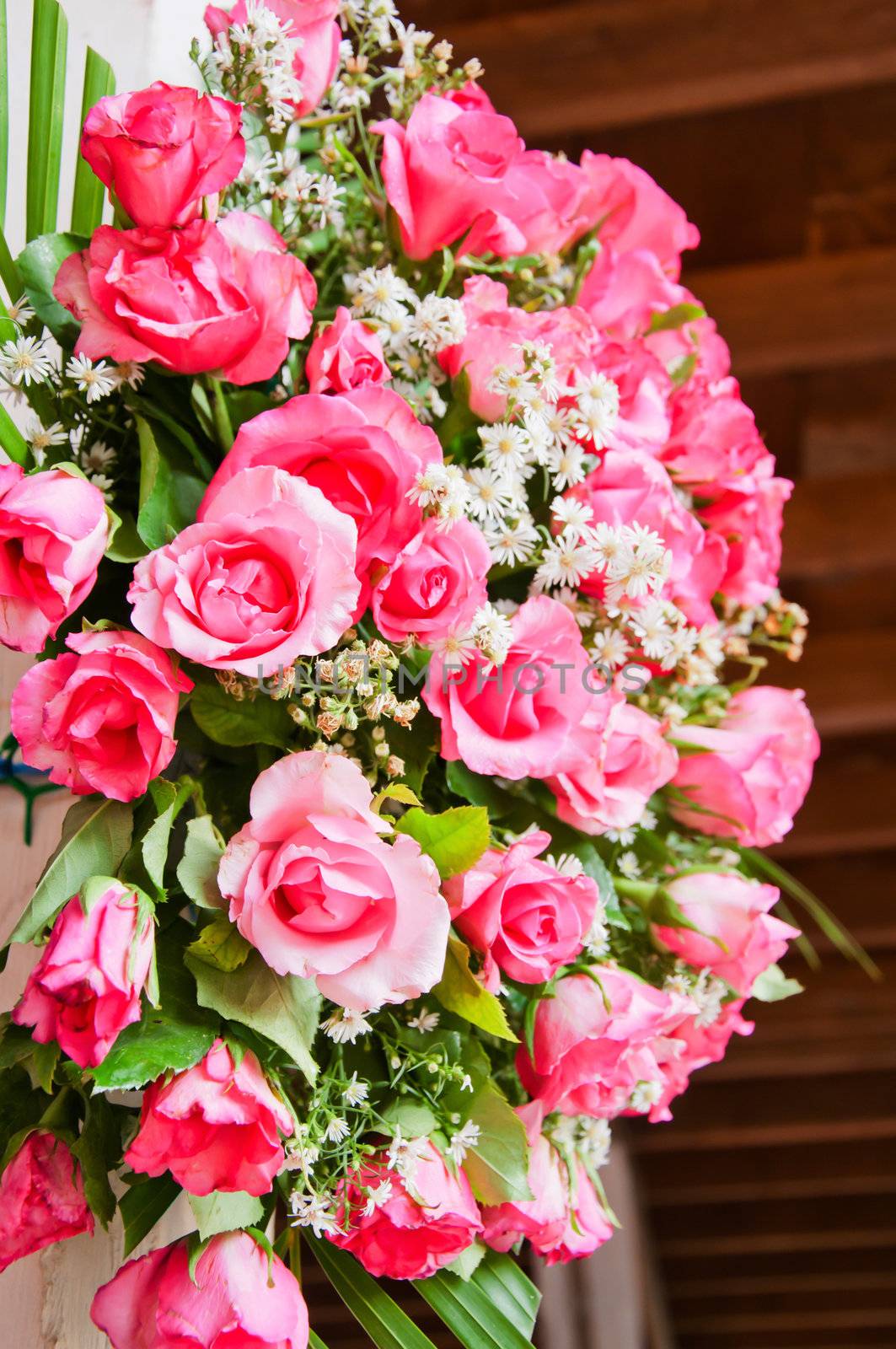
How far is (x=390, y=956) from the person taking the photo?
0.50 meters

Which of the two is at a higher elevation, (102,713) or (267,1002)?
(102,713)

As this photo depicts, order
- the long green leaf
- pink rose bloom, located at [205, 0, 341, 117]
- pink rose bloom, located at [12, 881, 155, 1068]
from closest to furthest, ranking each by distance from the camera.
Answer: pink rose bloom, located at [12, 881, 155, 1068] < the long green leaf < pink rose bloom, located at [205, 0, 341, 117]

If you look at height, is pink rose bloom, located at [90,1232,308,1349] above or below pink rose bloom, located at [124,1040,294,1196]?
below

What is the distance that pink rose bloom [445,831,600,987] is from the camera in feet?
1.84

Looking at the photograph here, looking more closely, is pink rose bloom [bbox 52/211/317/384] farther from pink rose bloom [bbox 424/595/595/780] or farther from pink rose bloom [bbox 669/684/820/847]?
pink rose bloom [bbox 669/684/820/847]

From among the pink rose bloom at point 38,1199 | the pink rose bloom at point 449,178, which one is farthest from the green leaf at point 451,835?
the pink rose bloom at point 449,178

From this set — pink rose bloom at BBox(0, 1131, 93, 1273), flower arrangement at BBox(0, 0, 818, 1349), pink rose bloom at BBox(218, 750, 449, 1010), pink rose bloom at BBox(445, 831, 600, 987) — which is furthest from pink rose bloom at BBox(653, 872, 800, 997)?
pink rose bloom at BBox(0, 1131, 93, 1273)

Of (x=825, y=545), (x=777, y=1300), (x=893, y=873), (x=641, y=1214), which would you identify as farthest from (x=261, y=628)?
(x=777, y=1300)

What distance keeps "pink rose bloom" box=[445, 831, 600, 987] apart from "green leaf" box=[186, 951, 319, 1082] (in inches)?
3.2

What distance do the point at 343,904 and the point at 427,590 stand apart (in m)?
0.15

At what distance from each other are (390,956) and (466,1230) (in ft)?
0.52

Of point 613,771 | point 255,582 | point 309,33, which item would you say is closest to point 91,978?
point 255,582

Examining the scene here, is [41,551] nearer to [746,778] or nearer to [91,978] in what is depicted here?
[91,978]

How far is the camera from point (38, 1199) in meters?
0.53
